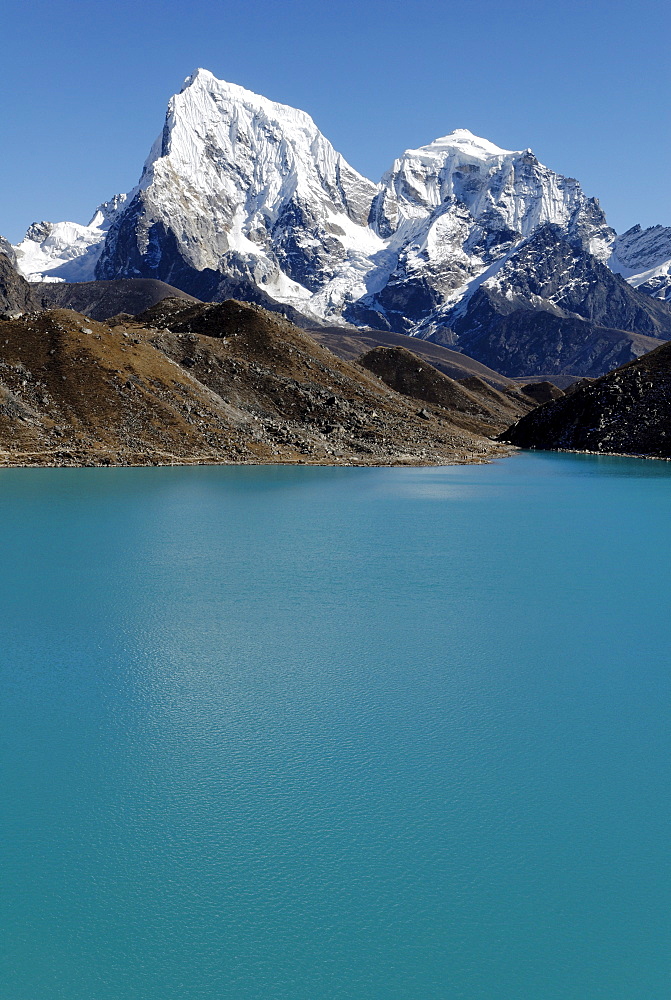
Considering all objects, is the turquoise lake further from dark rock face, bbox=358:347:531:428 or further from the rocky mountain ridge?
dark rock face, bbox=358:347:531:428

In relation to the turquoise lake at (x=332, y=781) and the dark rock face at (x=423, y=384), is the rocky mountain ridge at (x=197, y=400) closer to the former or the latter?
the turquoise lake at (x=332, y=781)

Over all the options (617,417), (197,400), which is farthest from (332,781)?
(617,417)

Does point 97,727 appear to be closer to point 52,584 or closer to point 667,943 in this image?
point 667,943

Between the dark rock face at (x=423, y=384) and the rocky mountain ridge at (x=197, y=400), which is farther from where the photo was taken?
the dark rock face at (x=423, y=384)

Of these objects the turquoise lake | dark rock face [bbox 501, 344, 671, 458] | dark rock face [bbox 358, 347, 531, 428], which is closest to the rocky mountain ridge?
dark rock face [bbox 501, 344, 671, 458]

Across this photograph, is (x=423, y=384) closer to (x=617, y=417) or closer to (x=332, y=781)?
(x=617, y=417)

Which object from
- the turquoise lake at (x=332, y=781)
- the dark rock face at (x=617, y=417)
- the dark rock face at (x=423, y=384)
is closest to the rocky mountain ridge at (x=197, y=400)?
the dark rock face at (x=617, y=417)
